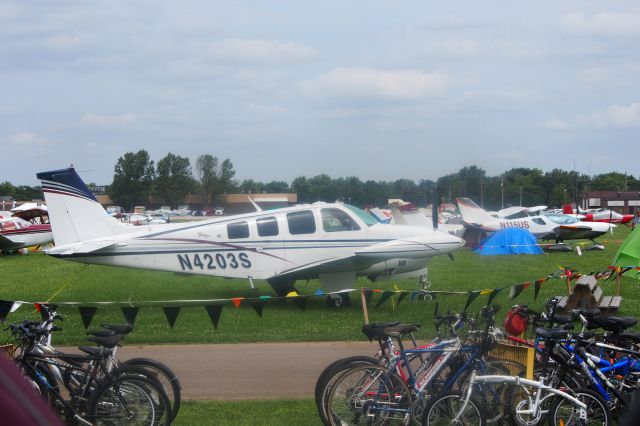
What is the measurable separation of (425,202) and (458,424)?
204ft

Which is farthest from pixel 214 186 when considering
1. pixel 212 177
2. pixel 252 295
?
pixel 252 295

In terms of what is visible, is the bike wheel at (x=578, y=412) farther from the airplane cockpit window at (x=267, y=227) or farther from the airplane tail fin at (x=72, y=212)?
the airplane tail fin at (x=72, y=212)

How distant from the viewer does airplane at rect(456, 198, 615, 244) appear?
3484 centimetres

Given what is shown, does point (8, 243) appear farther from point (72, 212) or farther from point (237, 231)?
point (237, 231)

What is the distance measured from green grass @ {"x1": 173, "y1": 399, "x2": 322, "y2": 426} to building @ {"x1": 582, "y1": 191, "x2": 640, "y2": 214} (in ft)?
350

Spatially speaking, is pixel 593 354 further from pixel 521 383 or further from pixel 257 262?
pixel 257 262

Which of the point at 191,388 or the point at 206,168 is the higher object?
the point at 206,168

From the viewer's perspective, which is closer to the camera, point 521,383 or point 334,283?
point 521,383

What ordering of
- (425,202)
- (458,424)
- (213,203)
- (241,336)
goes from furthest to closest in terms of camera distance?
(213,203) < (425,202) < (241,336) < (458,424)

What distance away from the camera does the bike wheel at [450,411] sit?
5.55 metres

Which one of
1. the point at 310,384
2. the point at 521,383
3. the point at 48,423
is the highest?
the point at 48,423

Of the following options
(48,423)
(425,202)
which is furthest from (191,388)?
(425,202)

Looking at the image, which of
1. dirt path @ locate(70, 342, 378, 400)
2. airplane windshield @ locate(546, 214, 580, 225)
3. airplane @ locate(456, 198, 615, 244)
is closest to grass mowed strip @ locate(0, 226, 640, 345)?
dirt path @ locate(70, 342, 378, 400)

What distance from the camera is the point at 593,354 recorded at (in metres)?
6.28
